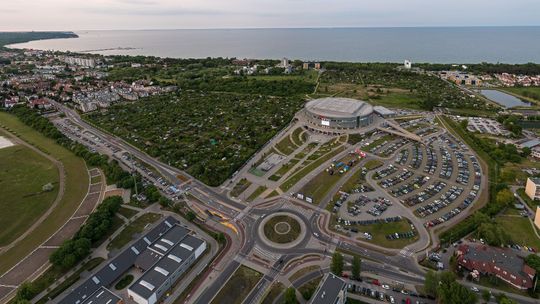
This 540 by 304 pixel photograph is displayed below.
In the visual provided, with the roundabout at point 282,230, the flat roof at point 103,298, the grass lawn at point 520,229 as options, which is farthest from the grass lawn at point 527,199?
the flat roof at point 103,298

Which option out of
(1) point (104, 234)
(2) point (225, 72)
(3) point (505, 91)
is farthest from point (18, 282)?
(3) point (505, 91)

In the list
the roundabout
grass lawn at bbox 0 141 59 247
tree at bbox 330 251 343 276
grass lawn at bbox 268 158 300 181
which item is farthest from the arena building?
grass lawn at bbox 0 141 59 247

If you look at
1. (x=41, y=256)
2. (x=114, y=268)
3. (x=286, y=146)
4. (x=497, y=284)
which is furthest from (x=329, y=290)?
(x=286, y=146)

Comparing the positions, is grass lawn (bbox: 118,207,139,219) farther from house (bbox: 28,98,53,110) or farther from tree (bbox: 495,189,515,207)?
house (bbox: 28,98,53,110)

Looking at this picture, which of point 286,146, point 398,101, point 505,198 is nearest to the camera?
point 505,198

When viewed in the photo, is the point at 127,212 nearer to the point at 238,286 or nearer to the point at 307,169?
the point at 238,286

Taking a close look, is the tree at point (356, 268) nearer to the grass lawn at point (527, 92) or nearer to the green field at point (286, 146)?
the green field at point (286, 146)
